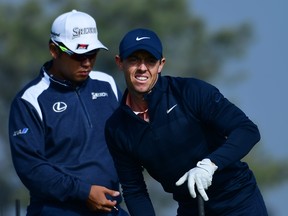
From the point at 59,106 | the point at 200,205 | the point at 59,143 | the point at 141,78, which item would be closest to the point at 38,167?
the point at 59,143

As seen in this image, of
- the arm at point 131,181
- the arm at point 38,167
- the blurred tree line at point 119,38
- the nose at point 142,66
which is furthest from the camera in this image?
the blurred tree line at point 119,38

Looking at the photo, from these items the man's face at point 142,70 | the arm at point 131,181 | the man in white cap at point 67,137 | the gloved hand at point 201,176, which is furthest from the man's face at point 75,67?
the gloved hand at point 201,176

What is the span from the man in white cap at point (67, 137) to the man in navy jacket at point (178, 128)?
86cm

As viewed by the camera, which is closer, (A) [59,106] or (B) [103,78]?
(A) [59,106]

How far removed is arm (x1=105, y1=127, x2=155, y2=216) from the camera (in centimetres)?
812

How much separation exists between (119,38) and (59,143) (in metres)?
25.9

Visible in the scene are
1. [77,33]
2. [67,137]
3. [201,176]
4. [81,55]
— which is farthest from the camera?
[77,33]

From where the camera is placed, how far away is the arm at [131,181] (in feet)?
26.6

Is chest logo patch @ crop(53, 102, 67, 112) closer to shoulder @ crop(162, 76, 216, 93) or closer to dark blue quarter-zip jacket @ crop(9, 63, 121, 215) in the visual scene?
dark blue quarter-zip jacket @ crop(9, 63, 121, 215)

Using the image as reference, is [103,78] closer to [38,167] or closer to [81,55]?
[81,55]

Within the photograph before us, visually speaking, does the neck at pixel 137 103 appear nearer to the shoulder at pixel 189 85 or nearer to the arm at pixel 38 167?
the shoulder at pixel 189 85

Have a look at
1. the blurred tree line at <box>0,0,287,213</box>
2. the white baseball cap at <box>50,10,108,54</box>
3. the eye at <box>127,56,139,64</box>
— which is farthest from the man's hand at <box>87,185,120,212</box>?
the blurred tree line at <box>0,0,287,213</box>

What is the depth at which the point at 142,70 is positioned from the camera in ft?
25.5

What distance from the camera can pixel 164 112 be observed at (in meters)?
7.84
